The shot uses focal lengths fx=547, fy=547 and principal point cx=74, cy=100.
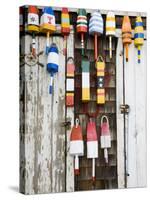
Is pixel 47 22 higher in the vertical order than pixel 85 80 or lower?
higher

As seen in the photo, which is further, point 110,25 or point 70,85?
point 110,25

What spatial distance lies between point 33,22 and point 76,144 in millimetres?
1052

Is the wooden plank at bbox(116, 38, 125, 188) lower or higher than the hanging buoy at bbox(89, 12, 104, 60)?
lower

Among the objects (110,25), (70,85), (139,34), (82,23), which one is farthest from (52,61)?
(139,34)

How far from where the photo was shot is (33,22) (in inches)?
173

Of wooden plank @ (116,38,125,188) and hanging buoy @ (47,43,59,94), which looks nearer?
hanging buoy @ (47,43,59,94)

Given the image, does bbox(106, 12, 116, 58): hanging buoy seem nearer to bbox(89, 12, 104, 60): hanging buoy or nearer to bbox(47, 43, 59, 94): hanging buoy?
bbox(89, 12, 104, 60): hanging buoy

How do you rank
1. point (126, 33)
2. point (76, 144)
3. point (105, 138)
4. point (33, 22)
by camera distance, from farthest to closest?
point (126, 33) → point (105, 138) → point (76, 144) → point (33, 22)

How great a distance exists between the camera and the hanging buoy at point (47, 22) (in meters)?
4.40

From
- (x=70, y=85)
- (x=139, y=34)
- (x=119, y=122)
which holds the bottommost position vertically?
(x=119, y=122)

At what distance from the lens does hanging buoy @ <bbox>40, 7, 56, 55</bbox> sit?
4402 millimetres

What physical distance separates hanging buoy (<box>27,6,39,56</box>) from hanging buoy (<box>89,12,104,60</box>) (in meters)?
0.47

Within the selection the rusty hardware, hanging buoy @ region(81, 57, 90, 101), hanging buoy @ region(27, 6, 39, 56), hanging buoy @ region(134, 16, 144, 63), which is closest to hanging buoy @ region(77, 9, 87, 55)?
hanging buoy @ region(81, 57, 90, 101)

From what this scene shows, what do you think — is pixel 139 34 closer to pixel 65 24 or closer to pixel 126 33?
pixel 126 33
